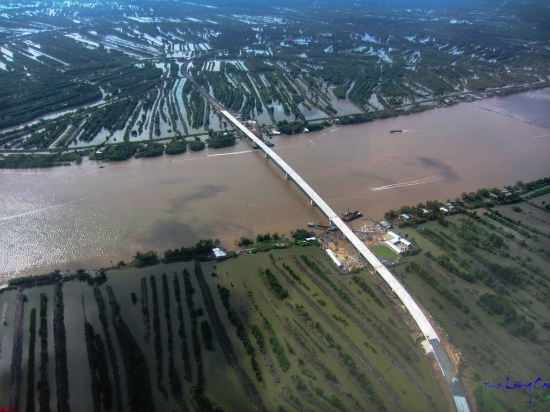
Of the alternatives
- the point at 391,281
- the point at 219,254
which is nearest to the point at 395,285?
the point at 391,281

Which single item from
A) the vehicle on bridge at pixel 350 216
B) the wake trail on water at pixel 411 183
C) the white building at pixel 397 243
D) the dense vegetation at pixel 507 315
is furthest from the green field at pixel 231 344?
the wake trail on water at pixel 411 183

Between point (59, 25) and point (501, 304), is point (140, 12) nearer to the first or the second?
point (59, 25)

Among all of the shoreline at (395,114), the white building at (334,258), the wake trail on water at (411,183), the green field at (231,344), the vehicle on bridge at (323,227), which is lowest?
the green field at (231,344)

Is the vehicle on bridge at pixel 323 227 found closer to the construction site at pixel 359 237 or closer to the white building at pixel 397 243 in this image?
the construction site at pixel 359 237

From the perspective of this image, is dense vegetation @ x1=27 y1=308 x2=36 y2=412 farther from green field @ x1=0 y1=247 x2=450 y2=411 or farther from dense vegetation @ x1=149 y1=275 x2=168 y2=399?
dense vegetation @ x1=149 y1=275 x2=168 y2=399

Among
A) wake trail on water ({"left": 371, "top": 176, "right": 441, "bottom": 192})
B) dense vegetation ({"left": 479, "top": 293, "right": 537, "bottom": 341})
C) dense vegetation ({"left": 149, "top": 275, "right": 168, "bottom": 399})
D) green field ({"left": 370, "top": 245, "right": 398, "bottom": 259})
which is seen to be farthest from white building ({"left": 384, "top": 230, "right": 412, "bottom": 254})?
dense vegetation ({"left": 149, "top": 275, "right": 168, "bottom": 399})

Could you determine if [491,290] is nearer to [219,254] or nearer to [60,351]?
[219,254]
